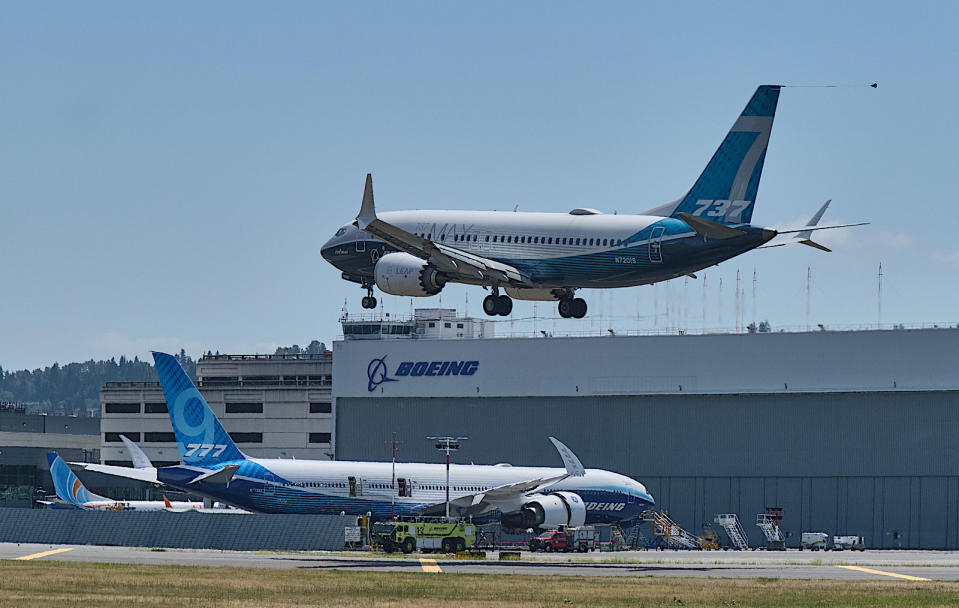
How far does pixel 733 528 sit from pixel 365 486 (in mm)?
36780

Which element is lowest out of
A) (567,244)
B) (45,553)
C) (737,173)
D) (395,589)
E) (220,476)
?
(45,553)

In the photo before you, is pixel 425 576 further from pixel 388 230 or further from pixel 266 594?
pixel 388 230

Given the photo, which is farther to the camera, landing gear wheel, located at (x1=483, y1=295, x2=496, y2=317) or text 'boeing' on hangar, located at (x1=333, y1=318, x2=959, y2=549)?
text 'boeing' on hangar, located at (x1=333, y1=318, x2=959, y2=549)

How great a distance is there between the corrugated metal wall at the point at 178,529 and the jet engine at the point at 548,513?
36.1 feet

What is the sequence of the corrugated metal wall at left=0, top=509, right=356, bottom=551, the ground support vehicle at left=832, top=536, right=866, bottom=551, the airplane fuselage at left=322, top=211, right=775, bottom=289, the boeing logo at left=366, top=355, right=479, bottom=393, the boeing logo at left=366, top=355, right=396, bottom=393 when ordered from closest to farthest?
the airplane fuselage at left=322, top=211, right=775, bottom=289 < the corrugated metal wall at left=0, top=509, right=356, bottom=551 < the ground support vehicle at left=832, top=536, right=866, bottom=551 < the boeing logo at left=366, top=355, right=479, bottom=393 < the boeing logo at left=366, top=355, right=396, bottom=393

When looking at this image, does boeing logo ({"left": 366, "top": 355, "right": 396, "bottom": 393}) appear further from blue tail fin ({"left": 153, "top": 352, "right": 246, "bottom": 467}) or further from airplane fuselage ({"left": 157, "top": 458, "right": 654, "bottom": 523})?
Result: blue tail fin ({"left": 153, "top": 352, "right": 246, "bottom": 467})

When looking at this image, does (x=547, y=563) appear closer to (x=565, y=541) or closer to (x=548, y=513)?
(x=565, y=541)

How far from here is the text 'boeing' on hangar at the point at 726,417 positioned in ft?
348

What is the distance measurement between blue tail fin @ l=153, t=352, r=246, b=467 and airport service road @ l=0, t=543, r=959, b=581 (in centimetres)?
776

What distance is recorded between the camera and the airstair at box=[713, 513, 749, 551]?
351 ft

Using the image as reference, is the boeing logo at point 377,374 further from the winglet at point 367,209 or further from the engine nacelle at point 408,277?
the winglet at point 367,209

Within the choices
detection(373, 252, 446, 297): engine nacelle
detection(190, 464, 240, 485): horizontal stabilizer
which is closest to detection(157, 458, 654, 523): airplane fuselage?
detection(190, 464, 240, 485): horizontal stabilizer

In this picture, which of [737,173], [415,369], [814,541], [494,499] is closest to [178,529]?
[494,499]

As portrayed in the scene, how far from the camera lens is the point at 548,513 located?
83688 mm
